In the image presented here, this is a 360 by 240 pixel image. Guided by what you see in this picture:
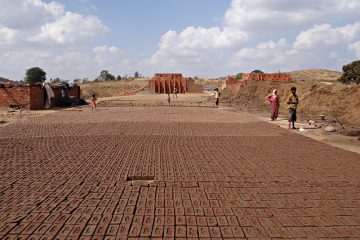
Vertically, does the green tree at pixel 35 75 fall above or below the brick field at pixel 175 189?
above

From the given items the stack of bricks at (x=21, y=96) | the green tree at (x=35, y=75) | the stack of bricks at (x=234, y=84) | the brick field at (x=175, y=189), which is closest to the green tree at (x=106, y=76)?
the green tree at (x=35, y=75)

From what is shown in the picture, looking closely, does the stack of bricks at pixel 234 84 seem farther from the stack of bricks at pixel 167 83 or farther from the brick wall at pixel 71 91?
the brick wall at pixel 71 91

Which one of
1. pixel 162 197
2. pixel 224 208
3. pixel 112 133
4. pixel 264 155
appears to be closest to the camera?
pixel 224 208

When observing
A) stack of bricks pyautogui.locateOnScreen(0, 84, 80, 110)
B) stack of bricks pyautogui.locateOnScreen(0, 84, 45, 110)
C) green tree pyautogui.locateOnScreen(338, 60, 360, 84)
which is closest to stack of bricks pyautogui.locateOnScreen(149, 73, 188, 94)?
green tree pyautogui.locateOnScreen(338, 60, 360, 84)

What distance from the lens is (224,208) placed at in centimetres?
501

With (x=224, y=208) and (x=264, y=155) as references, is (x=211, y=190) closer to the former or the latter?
(x=224, y=208)

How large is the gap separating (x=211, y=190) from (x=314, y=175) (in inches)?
84.3

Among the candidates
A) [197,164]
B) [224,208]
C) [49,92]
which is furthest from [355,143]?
[49,92]

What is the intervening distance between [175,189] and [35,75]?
76027 mm

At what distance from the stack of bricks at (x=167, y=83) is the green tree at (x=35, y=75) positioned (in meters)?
31.8

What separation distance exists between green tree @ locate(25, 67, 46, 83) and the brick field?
68.5 metres

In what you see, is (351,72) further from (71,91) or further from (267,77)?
(71,91)

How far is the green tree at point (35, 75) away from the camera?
2950 inches

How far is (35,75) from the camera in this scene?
7638cm
